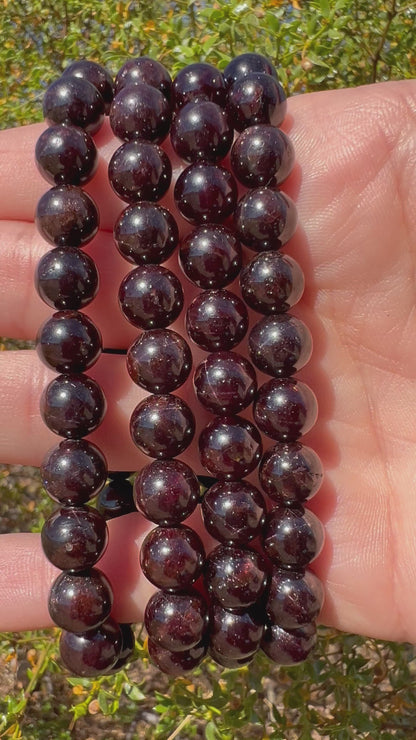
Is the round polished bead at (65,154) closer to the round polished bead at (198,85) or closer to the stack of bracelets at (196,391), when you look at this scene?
the stack of bracelets at (196,391)

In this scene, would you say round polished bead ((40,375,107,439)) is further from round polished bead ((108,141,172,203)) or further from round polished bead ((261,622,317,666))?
round polished bead ((261,622,317,666))

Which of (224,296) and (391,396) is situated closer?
(224,296)

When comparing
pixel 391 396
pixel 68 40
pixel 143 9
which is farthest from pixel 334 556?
pixel 143 9

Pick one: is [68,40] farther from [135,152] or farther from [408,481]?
[408,481]

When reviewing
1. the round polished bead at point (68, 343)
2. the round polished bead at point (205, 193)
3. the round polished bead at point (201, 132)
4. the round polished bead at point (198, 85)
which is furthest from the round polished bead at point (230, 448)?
the round polished bead at point (198, 85)

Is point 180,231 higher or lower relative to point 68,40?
lower

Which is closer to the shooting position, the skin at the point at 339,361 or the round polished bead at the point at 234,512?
the round polished bead at the point at 234,512

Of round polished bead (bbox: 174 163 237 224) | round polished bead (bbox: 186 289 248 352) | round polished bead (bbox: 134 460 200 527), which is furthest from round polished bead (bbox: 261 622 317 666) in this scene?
round polished bead (bbox: 174 163 237 224)
